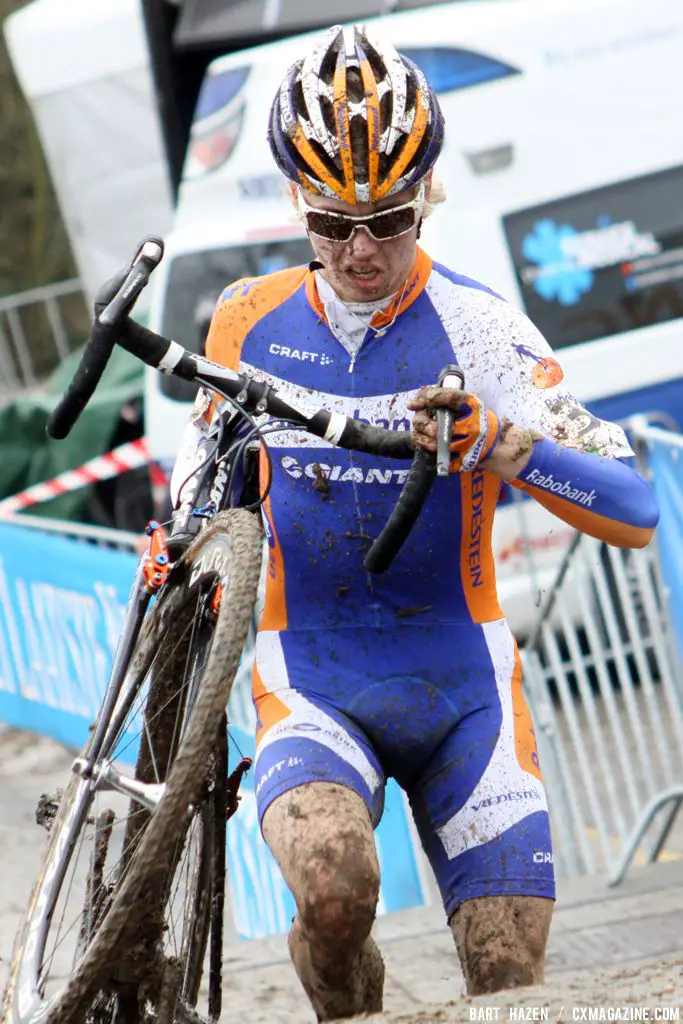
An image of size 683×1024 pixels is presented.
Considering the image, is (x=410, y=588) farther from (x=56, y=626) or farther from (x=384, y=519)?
(x=56, y=626)

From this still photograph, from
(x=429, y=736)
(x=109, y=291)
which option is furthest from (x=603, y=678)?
(x=109, y=291)

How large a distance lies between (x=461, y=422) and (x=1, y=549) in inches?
276

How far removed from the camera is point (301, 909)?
3506 mm

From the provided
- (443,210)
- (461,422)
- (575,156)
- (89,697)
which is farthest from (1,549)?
(461,422)

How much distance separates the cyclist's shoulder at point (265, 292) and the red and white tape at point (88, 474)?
827 centimetres

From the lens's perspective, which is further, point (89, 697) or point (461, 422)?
point (89, 697)

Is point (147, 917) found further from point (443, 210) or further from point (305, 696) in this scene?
point (443, 210)

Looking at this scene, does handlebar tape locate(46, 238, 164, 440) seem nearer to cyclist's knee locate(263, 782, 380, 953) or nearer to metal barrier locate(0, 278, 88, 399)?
cyclist's knee locate(263, 782, 380, 953)

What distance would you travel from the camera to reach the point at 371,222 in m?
3.76

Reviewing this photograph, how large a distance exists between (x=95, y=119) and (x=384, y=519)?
47.0 feet

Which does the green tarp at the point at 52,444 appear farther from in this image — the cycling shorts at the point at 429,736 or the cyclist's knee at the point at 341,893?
the cyclist's knee at the point at 341,893

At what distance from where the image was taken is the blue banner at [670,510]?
6684 mm

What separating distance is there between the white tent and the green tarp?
3.21m

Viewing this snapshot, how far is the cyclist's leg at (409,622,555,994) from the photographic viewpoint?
374 centimetres
